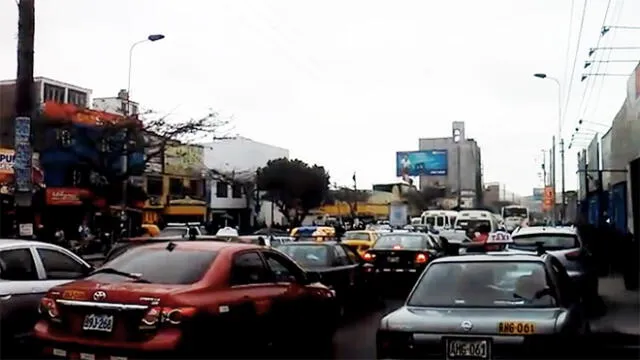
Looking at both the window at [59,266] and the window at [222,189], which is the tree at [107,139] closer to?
the window at [222,189]

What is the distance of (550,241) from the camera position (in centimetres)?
1578

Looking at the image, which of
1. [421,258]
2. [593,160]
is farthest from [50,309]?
[593,160]

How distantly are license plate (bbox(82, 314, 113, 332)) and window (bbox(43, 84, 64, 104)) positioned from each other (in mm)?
48672

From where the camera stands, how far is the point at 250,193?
229ft

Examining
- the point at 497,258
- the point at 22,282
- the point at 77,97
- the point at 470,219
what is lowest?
the point at 22,282

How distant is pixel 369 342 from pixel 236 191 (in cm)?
5820

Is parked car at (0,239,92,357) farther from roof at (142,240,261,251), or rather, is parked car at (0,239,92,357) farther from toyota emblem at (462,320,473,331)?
toyota emblem at (462,320,473,331)

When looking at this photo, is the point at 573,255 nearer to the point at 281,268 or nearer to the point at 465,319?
the point at 281,268

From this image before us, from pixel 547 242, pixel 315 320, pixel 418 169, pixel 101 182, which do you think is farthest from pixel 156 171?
pixel 315 320

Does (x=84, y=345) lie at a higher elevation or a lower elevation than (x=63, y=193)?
lower

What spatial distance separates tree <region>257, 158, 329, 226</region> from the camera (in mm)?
67438

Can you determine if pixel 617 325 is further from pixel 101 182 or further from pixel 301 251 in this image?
pixel 101 182

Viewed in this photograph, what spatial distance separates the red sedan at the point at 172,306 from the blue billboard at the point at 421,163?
71845 millimetres

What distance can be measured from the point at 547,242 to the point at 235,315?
31.0 ft
